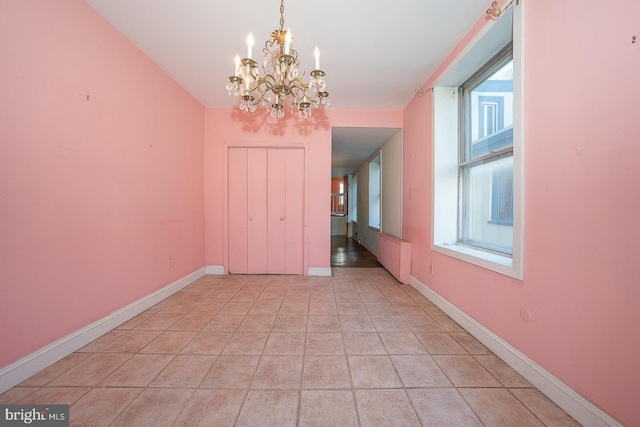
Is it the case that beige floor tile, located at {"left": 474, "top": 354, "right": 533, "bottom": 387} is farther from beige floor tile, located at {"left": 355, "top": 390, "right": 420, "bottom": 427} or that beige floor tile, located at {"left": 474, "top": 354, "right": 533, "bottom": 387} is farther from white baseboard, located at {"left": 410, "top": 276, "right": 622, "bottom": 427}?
beige floor tile, located at {"left": 355, "top": 390, "right": 420, "bottom": 427}

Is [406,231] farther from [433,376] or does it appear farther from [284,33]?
[284,33]

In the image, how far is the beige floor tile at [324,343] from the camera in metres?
1.79

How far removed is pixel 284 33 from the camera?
1.50m

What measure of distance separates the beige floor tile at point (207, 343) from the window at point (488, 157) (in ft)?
8.44

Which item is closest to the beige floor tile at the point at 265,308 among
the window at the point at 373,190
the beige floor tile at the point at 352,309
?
the beige floor tile at the point at 352,309

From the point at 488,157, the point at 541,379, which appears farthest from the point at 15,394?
the point at 488,157

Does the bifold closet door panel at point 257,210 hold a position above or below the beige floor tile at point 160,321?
above

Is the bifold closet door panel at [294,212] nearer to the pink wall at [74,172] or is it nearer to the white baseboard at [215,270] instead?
the white baseboard at [215,270]

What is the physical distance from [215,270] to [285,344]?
245 cm

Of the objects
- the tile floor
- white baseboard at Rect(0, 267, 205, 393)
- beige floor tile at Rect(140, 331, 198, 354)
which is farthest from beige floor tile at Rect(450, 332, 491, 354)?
white baseboard at Rect(0, 267, 205, 393)

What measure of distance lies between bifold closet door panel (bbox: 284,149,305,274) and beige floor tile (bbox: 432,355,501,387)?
2543 mm

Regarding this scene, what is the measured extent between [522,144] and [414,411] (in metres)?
1.81

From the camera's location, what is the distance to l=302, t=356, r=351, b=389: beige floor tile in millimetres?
1444

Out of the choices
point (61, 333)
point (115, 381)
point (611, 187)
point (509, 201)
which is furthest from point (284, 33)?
point (61, 333)
